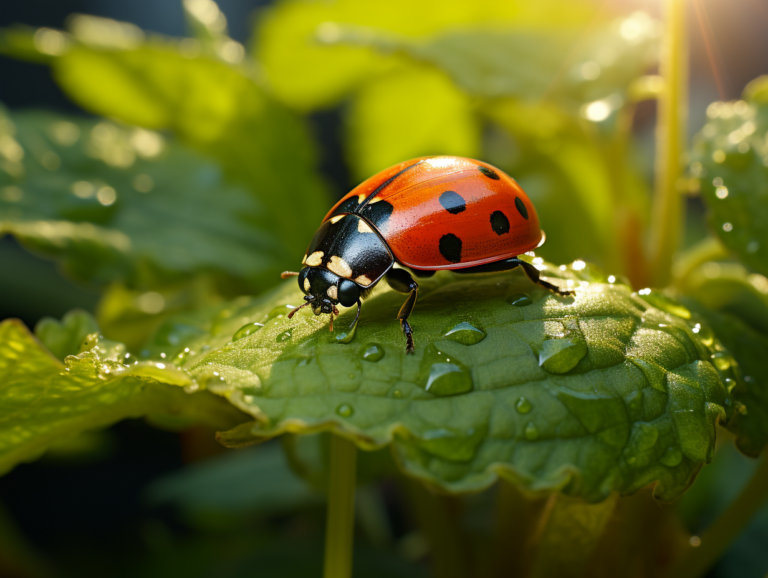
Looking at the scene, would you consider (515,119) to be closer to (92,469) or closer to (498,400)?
(498,400)

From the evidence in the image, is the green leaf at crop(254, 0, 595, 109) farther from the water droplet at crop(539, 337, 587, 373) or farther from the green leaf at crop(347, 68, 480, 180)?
the water droplet at crop(539, 337, 587, 373)

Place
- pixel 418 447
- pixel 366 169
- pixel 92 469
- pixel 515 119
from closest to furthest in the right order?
pixel 418 447, pixel 515 119, pixel 366 169, pixel 92 469

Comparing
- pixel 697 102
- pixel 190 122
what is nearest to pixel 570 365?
pixel 190 122

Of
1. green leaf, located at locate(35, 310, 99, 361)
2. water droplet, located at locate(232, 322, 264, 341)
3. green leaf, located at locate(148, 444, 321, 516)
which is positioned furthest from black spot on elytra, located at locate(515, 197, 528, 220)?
green leaf, located at locate(148, 444, 321, 516)

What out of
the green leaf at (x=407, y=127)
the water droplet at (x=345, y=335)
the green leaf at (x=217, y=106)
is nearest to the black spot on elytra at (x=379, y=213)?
the water droplet at (x=345, y=335)

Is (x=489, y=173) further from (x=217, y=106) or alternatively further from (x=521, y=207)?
(x=217, y=106)
